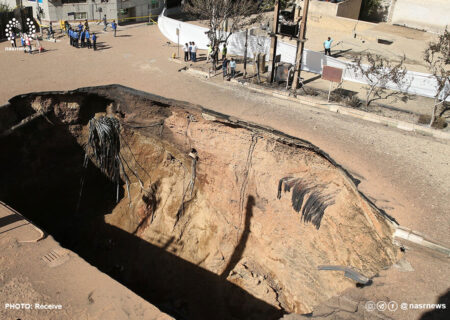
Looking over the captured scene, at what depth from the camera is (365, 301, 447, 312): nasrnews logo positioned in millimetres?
6773

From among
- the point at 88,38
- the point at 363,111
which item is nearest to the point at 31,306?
the point at 363,111

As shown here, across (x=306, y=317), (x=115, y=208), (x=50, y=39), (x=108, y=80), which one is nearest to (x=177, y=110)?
(x=115, y=208)

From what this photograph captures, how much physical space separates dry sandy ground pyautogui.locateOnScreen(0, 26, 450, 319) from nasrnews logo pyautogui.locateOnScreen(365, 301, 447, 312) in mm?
108

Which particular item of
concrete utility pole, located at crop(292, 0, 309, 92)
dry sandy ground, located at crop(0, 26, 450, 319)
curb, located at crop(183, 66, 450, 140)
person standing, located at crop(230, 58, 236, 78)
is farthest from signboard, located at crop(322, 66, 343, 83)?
person standing, located at crop(230, 58, 236, 78)

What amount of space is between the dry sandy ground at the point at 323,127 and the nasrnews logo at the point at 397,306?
0.35 feet

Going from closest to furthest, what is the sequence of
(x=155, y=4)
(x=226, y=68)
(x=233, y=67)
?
1. (x=226, y=68)
2. (x=233, y=67)
3. (x=155, y=4)

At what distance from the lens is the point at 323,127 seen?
1372 cm

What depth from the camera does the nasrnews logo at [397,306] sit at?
6.77 m

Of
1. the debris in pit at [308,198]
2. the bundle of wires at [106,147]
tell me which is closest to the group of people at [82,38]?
the bundle of wires at [106,147]

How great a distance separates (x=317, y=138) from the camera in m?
12.8

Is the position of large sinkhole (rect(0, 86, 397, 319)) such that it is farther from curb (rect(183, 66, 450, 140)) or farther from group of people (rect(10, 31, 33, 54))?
group of people (rect(10, 31, 33, 54))

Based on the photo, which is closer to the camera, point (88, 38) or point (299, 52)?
point (299, 52)

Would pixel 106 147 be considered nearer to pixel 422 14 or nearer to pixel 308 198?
pixel 308 198

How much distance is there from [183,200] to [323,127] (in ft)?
18.3
